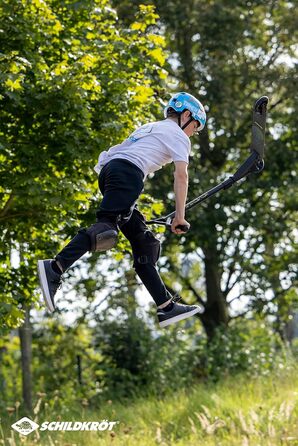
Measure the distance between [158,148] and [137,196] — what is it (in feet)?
1.16

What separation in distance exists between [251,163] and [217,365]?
1007 cm

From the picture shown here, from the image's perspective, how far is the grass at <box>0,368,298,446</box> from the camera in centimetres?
776

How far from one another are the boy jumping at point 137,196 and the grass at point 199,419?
1733mm

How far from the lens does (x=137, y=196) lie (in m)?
5.78

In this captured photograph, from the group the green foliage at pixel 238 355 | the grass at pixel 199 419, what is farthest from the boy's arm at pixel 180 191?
the green foliage at pixel 238 355

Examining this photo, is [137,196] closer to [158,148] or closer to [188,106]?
[158,148]

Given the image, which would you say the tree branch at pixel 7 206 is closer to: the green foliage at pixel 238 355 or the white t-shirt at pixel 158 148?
the white t-shirt at pixel 158 148

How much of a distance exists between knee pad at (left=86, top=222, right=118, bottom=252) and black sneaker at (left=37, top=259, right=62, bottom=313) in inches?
12.0

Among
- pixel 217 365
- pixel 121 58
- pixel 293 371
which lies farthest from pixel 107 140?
pixel 217 365

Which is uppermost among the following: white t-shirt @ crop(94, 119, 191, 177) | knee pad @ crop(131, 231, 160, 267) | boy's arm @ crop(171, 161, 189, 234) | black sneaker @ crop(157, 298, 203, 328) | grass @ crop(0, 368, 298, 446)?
white t-shirt @ crop(94, 119, 191, 177)

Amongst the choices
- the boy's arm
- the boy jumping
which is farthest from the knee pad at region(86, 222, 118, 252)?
the boy's arm

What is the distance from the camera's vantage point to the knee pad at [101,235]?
5641 mm

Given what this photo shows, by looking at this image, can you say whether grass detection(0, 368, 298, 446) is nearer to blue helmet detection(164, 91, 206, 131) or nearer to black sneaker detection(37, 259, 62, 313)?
black sneaker detection(37, 259, 62, 313)

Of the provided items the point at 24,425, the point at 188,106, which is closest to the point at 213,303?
the point at 24,425
